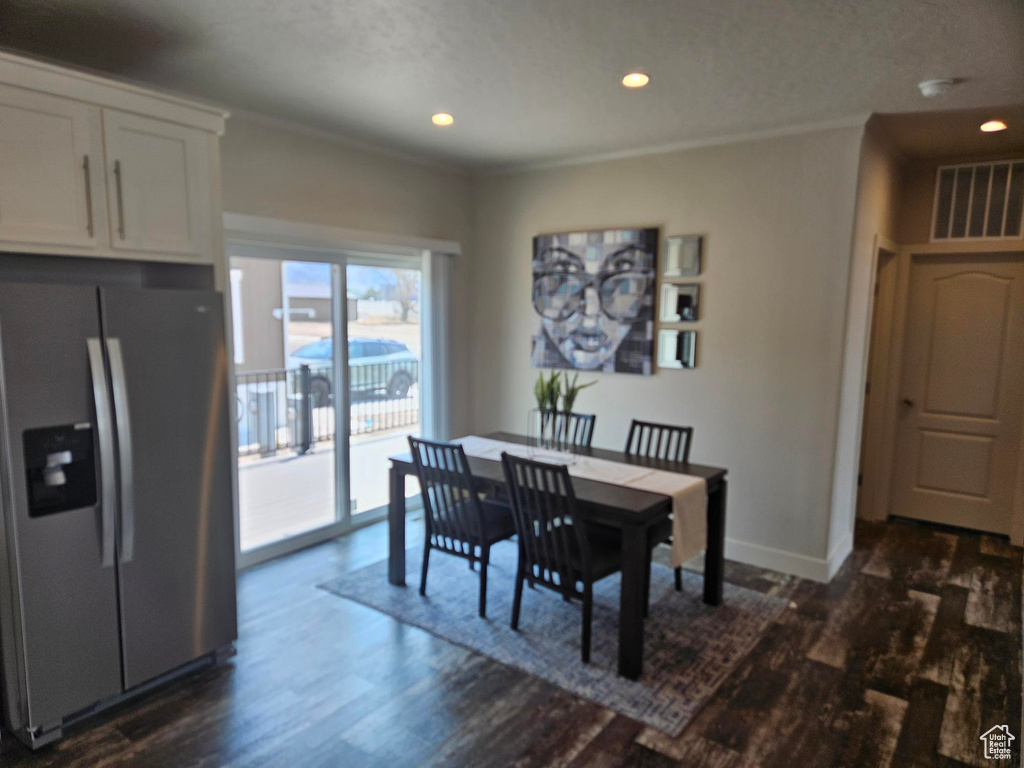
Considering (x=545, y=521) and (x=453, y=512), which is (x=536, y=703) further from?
(x=453, y=512)

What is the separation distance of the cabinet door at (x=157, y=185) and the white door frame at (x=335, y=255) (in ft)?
2.83

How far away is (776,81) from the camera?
3043 mm

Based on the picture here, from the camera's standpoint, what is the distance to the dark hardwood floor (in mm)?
2408

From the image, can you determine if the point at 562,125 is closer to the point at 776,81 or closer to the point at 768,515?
the point at 776,81

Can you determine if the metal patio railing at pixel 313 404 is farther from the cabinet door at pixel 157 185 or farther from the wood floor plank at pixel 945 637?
the wood floor plank at pixel 945 637

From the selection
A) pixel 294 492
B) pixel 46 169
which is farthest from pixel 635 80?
pixel 294 492

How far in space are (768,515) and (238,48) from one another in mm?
3858

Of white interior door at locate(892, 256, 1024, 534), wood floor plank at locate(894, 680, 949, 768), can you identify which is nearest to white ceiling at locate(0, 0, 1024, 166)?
white interior door at locate(892, 256, 1024, 534)

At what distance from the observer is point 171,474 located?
2.68 meters

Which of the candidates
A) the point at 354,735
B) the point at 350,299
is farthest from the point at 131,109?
the point at 354,735

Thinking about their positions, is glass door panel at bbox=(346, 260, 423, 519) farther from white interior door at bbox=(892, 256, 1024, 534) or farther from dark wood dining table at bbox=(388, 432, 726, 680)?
white interior door at bbox=(892, 256, 1024, 534)

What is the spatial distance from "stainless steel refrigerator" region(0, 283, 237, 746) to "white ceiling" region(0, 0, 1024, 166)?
3.60 ft

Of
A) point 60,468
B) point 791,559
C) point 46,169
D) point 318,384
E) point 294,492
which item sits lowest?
point 791,559

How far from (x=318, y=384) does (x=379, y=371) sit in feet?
1.92
